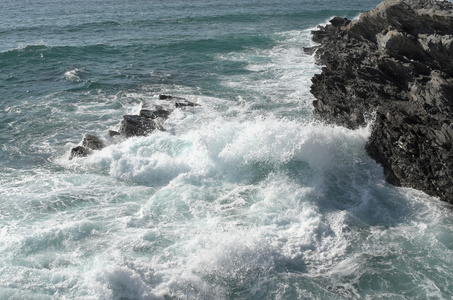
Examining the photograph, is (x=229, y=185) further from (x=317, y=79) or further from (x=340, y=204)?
(x=317, y=79)

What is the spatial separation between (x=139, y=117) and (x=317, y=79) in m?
8.95

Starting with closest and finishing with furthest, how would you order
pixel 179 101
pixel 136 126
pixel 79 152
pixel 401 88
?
pixel 401 88
pixel 79 152
pixel 136 126
pixel 179 101

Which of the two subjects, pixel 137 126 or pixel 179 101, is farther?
pixel 179 101

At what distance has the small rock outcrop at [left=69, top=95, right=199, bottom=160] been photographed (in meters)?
17.4

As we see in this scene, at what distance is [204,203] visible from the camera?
13375 millimetres

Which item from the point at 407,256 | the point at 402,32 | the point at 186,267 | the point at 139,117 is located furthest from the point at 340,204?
the point at 139,117

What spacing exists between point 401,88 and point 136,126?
36.8 feet

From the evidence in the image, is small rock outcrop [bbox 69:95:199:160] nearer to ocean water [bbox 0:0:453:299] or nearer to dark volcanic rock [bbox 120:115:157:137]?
dark volcanic rock [bbox 120:115:157:137]

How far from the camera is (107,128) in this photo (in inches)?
796

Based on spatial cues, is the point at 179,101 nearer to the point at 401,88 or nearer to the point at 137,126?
the point at 137,126

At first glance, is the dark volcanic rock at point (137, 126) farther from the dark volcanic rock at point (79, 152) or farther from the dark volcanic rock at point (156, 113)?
the dark volcanic rock at point (79, 152)

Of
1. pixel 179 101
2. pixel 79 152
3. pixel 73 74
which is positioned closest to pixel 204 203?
pixel 79 152

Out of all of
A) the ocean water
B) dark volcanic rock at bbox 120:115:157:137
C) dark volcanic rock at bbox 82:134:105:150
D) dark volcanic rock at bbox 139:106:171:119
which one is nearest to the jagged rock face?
the ocean water

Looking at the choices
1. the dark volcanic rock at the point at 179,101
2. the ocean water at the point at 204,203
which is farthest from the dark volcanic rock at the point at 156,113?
the dark volcanic rock at the point at 179,101
